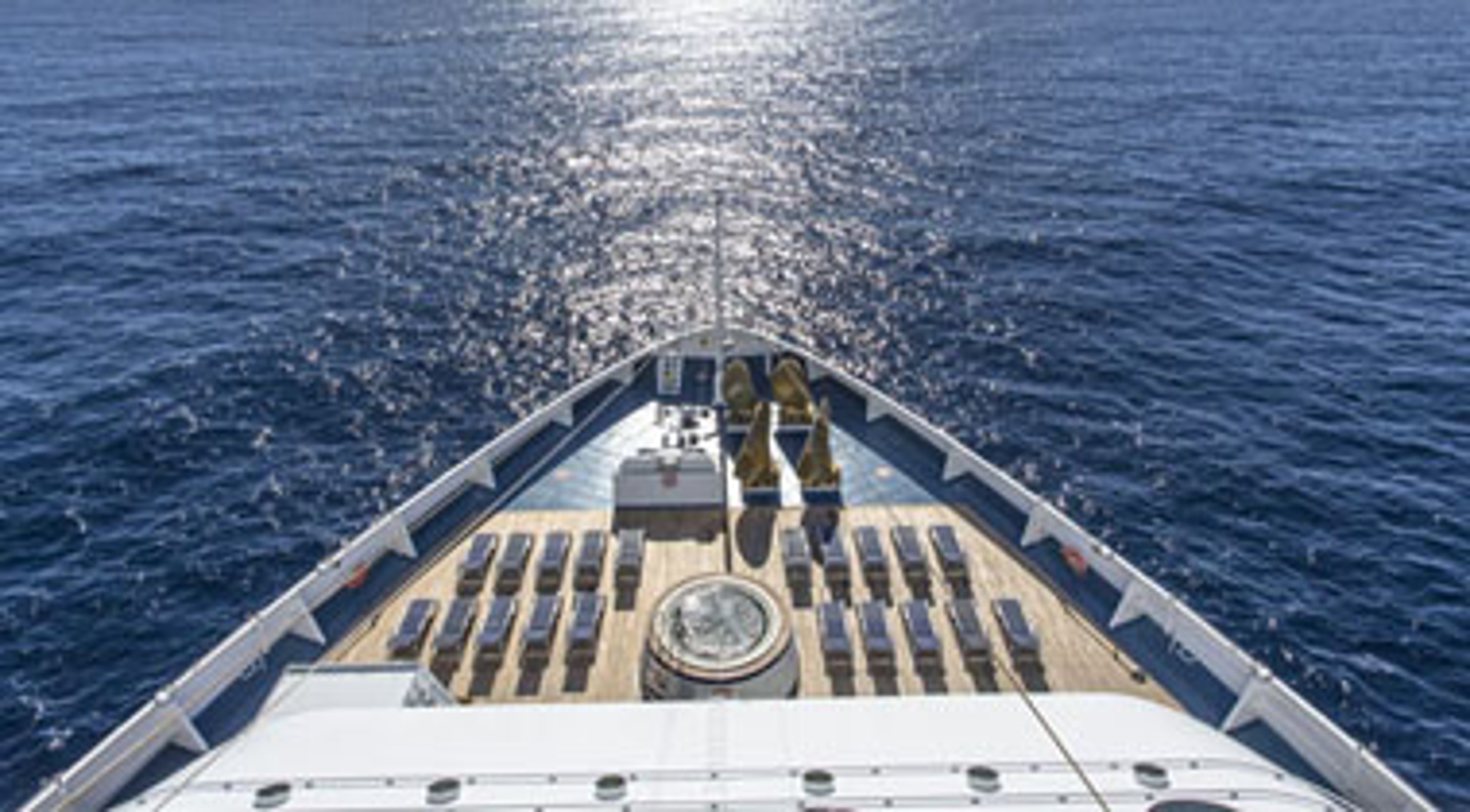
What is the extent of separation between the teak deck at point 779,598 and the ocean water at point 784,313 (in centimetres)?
1869

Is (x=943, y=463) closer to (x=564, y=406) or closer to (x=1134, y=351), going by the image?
(x=564, y=406)

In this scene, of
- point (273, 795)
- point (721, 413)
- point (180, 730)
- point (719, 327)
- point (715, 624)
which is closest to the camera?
point (273, 795)

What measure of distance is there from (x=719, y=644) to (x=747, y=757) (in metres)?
7.51

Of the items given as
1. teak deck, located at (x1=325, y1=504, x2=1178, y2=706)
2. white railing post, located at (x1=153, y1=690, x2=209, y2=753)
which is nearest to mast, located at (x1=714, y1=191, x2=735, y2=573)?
teak deck, located at (x1=325, y1=504, x2=1178, y2=706)

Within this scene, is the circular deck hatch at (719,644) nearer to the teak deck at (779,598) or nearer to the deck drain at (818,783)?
the teak deck at (779,598)

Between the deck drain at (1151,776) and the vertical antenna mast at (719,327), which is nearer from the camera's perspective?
the deck drain at (1151,776)

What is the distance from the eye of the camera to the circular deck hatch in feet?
78.3

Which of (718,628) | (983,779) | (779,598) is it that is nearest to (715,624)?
(718,628)

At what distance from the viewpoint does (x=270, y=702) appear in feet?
73.6

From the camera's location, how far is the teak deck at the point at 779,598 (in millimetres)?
25625

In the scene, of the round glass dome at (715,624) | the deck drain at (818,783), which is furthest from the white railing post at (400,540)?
the deck drain at (818,783)

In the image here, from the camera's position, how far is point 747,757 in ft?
57.3

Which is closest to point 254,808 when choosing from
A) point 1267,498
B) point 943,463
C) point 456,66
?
point 943,463

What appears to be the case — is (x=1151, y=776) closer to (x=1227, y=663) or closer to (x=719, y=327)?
(x=1227, y=663)
